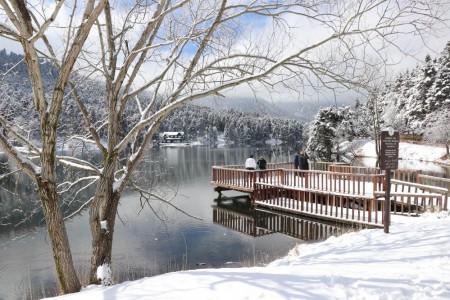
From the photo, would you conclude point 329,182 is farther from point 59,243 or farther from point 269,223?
point 59,243

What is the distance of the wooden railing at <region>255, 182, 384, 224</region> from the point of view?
11.3 meters

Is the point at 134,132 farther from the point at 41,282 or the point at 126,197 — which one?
the point at 126,197

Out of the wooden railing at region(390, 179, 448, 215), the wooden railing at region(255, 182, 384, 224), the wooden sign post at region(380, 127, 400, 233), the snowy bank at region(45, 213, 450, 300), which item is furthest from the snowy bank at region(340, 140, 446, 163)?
the snowy bank at region(45, 213, 450, 300)

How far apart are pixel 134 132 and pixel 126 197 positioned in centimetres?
1446

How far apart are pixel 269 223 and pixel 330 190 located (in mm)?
2689

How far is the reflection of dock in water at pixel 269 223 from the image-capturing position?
1175 centimetres

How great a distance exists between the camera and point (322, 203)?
13.5m

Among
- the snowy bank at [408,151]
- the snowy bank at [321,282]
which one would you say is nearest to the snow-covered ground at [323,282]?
the snowy bank at [321,282]

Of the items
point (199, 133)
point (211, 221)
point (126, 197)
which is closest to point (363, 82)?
point (211, 221)

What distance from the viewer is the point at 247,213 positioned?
15.2 meters

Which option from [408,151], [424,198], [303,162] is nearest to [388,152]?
[424,198]

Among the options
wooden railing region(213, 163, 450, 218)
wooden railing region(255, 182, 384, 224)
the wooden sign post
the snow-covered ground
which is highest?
the wooden sign post

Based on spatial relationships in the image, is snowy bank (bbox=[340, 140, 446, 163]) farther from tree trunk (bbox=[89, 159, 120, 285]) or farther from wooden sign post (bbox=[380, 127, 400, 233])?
tree trunk (bbox=[89, 159, 120, 285])

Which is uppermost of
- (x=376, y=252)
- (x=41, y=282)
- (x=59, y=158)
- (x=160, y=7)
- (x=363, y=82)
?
(x=160, y=7)
